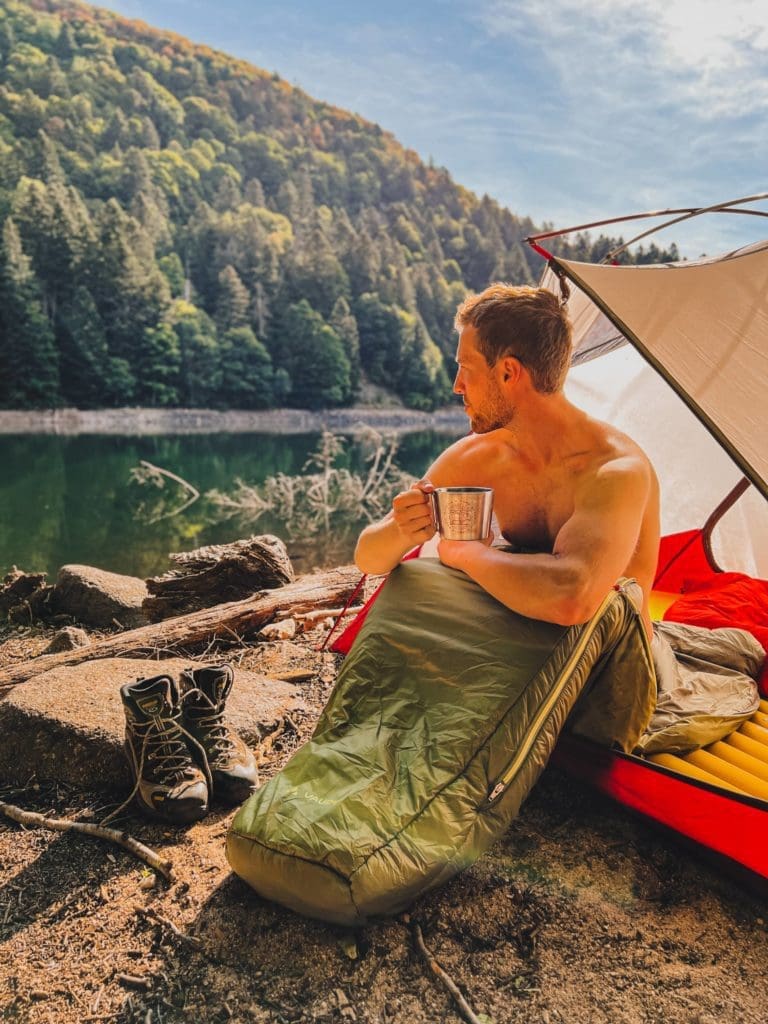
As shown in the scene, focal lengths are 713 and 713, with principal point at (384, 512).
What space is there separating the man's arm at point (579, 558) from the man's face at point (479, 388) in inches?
16.0

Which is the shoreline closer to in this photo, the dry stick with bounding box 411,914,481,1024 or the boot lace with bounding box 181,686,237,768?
the boot lace with bounding box 181,686,237,768

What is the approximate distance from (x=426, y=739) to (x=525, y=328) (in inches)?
53.1

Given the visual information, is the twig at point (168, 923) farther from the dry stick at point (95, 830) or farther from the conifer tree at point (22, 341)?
the conifer tree at point (22, 341)

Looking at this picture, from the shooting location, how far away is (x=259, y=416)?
47656mm

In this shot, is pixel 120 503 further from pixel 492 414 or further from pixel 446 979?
pixel 446 979

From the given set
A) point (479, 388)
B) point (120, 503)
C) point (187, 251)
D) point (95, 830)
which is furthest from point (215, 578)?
point (187, 251)

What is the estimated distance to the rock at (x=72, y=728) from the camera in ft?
8.46

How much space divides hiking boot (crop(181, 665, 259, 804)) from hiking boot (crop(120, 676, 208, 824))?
11 cm

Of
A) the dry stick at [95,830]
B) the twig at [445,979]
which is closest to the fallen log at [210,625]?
the dry stick at [95,830]

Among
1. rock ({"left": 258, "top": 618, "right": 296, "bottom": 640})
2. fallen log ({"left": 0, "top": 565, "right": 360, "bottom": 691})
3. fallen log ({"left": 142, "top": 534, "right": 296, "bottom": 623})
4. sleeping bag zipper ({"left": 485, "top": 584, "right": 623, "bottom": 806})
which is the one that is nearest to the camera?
sleeping bag zipper ({"left": 485, "top": 584, "right": 623, "bottom": 806})

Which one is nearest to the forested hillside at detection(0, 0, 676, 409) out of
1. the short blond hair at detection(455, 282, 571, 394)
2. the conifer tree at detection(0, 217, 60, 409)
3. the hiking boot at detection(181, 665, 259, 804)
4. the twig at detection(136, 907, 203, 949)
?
the conifer tree at detection(0, 217, 60, 409)

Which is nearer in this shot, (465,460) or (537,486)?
(537,486)

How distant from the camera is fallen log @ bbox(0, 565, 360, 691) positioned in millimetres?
3666

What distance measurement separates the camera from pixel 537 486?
8.46 feet
